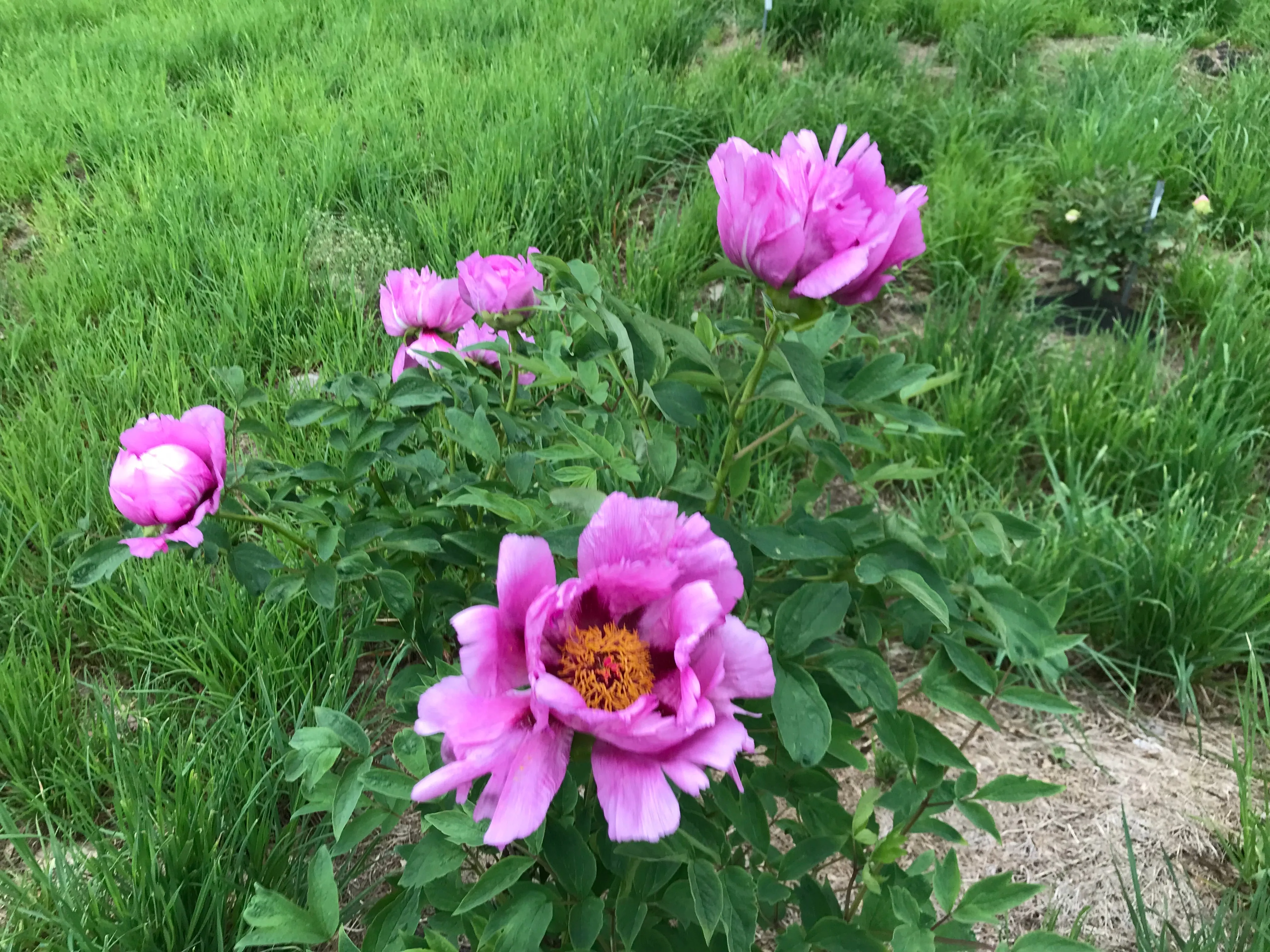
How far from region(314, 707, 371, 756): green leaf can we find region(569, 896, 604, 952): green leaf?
243 mm

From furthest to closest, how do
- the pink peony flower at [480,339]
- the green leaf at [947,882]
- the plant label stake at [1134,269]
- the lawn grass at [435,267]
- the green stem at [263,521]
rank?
the plant label stake at [1134,269] < the lawn grass at [435,267] < the pink peony flower at [480,339] < the green stem at [263,521] < the green leaf at [947,882]

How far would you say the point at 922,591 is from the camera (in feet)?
2.28

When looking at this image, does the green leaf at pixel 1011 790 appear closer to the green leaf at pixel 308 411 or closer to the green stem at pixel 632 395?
the green stem at pixel 632 395

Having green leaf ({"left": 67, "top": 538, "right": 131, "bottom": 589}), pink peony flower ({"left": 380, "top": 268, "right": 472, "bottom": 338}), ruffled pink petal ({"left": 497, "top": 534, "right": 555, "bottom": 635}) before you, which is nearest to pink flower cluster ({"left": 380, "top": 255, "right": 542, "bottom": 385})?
pink peony flower ({"left": 380, "top": 268, "right": 472, "bottom": 338})

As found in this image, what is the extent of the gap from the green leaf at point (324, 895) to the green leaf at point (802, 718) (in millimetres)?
402

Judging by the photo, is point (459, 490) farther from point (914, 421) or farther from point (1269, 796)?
point (1269, 796)

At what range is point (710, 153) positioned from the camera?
251 centimetres

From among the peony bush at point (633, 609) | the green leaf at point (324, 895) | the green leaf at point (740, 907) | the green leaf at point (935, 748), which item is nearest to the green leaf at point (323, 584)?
the peony bush at point (633, 609)

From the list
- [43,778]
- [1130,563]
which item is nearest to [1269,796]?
[1130,563]

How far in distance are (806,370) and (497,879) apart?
0.48 m

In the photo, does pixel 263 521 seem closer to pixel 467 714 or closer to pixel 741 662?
pixel 467 714

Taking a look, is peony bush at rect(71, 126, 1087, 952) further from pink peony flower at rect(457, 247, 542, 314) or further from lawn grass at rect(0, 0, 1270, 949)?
lawn grass at rect(0, 0, 1270, 949)

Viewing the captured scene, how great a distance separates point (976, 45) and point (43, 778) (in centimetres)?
330

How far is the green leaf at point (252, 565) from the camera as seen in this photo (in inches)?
34.8
